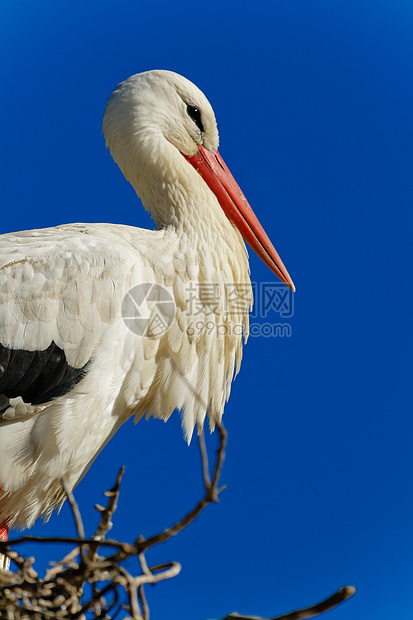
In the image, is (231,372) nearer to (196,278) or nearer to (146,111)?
(196,278)

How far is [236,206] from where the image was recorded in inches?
103

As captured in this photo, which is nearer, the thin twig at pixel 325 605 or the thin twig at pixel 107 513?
the thin twig at pixel 325 605

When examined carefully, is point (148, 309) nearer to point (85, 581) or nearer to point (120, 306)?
point (120, 306)

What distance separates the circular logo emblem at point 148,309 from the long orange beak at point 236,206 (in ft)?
1.78

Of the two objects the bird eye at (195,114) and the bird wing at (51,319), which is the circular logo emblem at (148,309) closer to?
the bird wing at (51,319)

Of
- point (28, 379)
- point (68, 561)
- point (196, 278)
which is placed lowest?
point (68, 561)

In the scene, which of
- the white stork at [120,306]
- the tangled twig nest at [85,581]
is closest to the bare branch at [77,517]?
the tangled twig nest at [85,581]

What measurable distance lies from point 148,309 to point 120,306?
0.09 meters

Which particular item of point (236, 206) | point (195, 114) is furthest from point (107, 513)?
point (195, 114)

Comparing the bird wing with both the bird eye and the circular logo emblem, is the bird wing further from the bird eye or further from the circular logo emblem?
the bird eye

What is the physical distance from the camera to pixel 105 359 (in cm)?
202

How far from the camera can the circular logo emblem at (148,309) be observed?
2.06 meters

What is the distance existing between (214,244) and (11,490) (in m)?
0.96

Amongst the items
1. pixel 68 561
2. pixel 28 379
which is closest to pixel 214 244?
pixel 28 379
